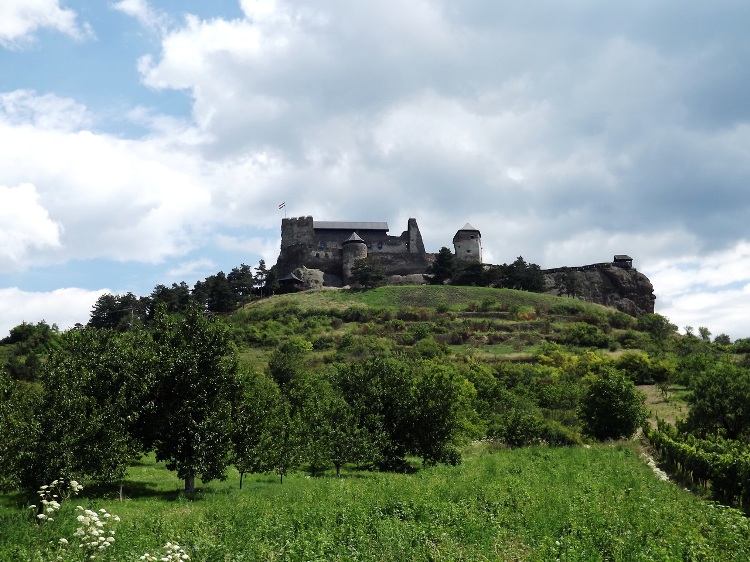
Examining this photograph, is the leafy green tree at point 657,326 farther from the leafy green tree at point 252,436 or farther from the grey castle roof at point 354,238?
the leafy green tree at point 252,436

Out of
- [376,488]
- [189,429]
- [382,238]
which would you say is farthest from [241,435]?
[382,238]

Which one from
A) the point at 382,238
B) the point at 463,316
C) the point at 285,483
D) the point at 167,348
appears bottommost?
the point at 285,483

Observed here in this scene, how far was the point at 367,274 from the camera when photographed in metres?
111

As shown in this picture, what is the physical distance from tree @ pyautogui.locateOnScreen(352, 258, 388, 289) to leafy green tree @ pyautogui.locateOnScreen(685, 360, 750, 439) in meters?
72.0

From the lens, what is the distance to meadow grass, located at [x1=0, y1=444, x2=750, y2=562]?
548 inches

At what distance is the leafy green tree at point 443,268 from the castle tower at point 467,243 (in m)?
9.41

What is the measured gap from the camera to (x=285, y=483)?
30.5 metres

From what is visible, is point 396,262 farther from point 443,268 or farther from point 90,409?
point 90,409

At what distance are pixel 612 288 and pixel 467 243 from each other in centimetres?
2907

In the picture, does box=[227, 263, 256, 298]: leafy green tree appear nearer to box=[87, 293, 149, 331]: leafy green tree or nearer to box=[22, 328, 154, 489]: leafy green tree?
box=[87, 293, 149, 331]: leafy green tree

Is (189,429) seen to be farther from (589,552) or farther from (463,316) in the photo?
(463,316)

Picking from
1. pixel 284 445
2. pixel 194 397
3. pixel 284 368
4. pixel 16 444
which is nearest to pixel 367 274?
pixel 284 368

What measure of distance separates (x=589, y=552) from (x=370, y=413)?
77.4 ft

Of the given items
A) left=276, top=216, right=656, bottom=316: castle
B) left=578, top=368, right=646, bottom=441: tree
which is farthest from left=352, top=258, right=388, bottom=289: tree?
left=578, top=368, right=646, bottom=441: tree
